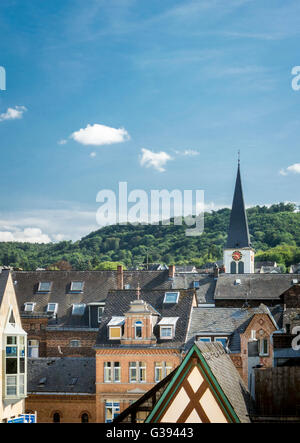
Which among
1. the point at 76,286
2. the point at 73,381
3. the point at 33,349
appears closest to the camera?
the point at 73,381

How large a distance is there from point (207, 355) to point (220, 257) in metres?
117

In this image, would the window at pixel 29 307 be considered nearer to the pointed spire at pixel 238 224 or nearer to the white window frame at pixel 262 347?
the white window frame at pixel 262 347

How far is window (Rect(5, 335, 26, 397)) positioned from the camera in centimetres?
2712

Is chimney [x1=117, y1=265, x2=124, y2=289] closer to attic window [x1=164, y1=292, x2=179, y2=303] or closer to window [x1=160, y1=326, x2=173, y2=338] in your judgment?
attic window [x1=164, y1=292, x2=179, y2=303]

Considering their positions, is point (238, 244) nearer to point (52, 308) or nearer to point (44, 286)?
point (44, 286)

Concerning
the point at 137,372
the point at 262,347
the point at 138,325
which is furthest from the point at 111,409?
the point at 262,347

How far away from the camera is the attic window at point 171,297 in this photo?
37147 millimetres

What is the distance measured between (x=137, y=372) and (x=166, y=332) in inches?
101

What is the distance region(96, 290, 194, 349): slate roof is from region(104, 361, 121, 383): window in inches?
36.2

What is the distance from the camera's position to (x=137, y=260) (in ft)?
228

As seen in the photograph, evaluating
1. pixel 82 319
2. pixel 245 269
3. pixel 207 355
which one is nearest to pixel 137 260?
pixel 82 319

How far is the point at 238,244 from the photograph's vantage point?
95375 mm

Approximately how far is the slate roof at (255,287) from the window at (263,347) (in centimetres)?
2171

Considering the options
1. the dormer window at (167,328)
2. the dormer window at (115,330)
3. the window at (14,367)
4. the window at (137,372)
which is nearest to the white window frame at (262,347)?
the dormer window at (167,328)
